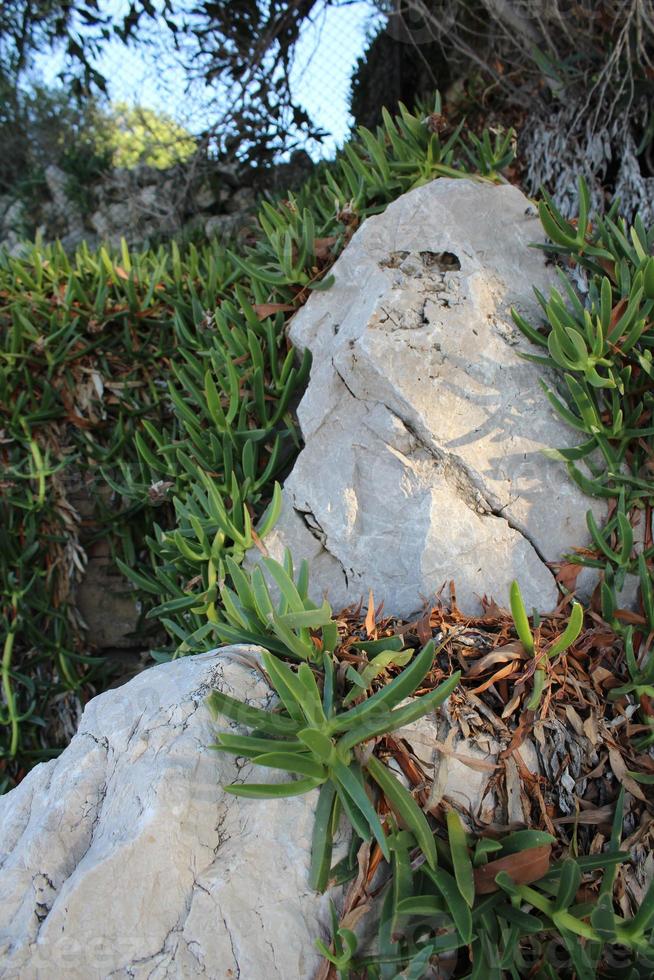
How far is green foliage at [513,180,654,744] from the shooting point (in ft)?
6.21

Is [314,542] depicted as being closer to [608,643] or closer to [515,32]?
[608,643]

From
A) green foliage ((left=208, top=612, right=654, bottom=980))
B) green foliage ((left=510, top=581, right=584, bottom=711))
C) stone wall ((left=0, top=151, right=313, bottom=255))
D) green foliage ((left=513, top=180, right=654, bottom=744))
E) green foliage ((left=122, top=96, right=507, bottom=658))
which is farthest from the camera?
stone wall ((left=0, top=151, right=313, bottom=255))

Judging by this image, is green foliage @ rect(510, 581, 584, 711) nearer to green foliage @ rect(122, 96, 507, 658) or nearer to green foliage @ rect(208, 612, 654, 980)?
green foliage @ rect(208, 612, 654, 980)

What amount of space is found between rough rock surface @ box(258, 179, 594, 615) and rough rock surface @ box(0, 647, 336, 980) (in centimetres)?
59

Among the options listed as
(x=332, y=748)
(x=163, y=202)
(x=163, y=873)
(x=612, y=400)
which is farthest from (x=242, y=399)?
(x=163, y=202)

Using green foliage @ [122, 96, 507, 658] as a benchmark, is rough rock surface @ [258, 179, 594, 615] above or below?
below

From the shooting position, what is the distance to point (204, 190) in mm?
4773

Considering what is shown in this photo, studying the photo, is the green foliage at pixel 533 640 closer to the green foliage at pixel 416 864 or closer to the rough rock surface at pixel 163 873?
the green foliage at pixel 416 864

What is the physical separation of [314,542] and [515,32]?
259 cm

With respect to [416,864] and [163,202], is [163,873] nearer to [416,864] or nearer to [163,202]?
[416,864]

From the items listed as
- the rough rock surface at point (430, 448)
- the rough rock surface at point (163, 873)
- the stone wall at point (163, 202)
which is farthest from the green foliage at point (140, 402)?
the stone wall at point (163, 202)

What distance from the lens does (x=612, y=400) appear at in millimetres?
2008

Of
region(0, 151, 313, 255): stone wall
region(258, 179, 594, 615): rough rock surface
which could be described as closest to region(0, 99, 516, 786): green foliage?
region(258, 179, 594, 615): rough rock surface

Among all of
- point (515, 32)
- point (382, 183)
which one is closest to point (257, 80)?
point (515, 32)
